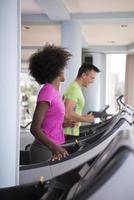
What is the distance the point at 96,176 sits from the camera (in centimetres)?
69

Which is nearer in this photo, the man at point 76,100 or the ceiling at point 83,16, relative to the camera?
the man at point 76,100

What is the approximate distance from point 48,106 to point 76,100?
0.82 m

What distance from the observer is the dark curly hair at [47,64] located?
2189mm

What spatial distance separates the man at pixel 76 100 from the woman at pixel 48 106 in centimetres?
51

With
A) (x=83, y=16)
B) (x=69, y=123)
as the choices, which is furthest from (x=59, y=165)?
(x=83, y=16)

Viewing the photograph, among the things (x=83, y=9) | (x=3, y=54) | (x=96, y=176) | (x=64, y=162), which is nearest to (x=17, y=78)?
(x=3, y=54)

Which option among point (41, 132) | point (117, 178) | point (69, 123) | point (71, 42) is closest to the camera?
point (117, 178)

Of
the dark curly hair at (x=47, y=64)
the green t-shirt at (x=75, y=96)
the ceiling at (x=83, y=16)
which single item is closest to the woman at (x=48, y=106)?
the dark curly hair at (x=47, y=64)

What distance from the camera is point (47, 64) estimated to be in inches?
86.7

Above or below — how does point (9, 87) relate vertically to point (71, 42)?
below

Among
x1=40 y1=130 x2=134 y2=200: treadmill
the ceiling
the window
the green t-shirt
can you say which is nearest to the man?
the green t-shirt

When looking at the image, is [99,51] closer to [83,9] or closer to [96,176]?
[83,9]

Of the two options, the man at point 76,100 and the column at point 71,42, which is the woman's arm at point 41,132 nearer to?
the man at point 76,100

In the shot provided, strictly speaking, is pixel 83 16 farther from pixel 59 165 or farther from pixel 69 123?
pixel 59 165
